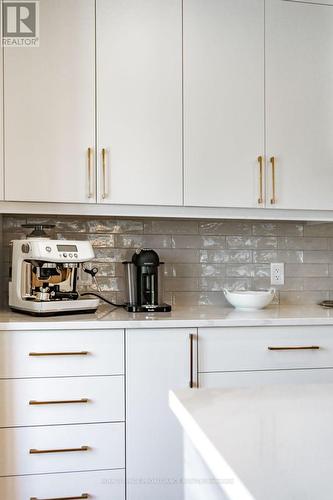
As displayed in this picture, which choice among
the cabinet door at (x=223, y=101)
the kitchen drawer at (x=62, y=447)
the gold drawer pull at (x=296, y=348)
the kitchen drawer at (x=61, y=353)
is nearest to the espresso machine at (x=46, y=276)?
the kitchen drawer at (x=61, y=353)

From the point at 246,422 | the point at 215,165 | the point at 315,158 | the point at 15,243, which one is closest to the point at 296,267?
the point at 315,158

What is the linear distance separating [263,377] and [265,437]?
140cm

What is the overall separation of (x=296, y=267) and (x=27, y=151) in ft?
4.99

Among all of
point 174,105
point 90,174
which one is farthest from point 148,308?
point 174,105

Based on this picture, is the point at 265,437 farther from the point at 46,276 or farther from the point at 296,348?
the point at 46,276

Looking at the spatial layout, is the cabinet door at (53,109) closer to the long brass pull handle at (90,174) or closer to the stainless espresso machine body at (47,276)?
the long brass pull handle at (90,174)

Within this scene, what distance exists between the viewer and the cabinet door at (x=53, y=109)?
2203mm

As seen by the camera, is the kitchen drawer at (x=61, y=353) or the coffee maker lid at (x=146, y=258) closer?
the kitchen drawer at (x=61, y=353)

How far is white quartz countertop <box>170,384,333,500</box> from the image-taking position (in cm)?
64

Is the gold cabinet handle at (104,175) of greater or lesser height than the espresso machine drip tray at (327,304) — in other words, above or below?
above

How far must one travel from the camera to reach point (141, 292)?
2.45m

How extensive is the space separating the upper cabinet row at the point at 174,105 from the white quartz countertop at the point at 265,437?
1.38 metres

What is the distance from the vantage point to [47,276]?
87.4 inches

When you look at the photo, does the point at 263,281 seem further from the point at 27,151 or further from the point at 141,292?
the point at 27,151
